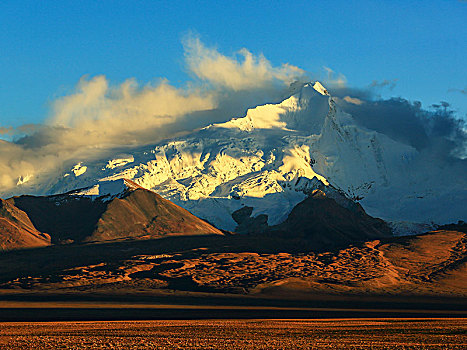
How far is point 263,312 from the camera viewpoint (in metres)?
128

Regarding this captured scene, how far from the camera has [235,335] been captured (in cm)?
8025

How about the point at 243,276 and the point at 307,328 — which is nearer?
the point at 307,328

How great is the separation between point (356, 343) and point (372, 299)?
90.7 metres

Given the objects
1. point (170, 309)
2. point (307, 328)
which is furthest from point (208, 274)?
point (307, 328)

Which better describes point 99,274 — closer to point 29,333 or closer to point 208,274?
point 208,274

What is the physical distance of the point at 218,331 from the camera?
8525 cm

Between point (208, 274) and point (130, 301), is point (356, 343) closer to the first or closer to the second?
point (130, 301)

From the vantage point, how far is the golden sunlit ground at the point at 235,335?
69250mm

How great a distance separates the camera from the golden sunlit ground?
69.2 m

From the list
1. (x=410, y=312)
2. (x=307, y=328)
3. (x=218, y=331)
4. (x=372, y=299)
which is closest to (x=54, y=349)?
(x=218, y=331)

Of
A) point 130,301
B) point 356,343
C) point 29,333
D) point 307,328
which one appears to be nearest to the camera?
point 356,343

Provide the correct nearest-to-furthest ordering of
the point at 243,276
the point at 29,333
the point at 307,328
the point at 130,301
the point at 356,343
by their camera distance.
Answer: the point at 356,343, the point at 29,333, the point at 307,328, the point at 130,301, the point at 243,276

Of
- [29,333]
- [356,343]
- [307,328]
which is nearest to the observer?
[356,343]

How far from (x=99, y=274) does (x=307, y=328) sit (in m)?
110
